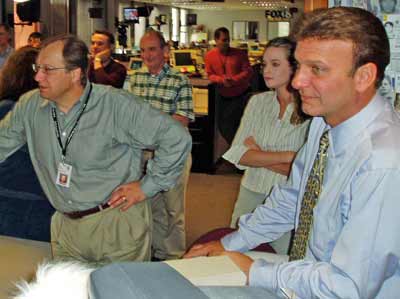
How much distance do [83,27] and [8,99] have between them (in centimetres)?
1318

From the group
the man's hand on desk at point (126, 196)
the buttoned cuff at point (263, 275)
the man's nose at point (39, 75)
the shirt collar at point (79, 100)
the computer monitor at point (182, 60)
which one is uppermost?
the computer monitor at point (182, 60)

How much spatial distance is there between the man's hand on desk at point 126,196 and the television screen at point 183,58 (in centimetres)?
779

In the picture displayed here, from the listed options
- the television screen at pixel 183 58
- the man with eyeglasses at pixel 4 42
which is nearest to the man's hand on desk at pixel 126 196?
the man with eyeglasses at pixel 4 42

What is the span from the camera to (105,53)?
19.9 feet

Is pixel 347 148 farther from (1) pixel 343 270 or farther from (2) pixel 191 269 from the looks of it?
(2) pixel 191 269

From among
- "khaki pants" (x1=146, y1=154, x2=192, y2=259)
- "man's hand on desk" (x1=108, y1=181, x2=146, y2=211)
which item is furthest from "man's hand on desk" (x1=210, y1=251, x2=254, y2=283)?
"khaki pants" (x1=146, y1=154, x2=192, y2=259)

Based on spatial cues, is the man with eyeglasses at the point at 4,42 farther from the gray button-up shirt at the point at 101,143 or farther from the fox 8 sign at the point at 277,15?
the fox 8 sign at the point at 277,15

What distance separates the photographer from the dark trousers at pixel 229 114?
21.9 ft

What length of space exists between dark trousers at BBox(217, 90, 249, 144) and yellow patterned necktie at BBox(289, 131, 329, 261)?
195 inches

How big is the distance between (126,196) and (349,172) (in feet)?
4.53

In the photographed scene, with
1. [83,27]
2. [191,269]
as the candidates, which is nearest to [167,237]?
[191,269]

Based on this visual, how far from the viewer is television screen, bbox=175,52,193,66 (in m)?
10.3

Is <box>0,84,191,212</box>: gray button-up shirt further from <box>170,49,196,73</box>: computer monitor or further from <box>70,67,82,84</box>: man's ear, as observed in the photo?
<box>170,49,196,73</box>: computer monitor

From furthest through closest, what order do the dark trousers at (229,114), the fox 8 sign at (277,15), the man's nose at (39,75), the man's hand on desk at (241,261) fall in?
1. the fox 8 sign at (277,15)
2. the dark trousers at (229,114)
3. the man's nose at (39,75)
4. the man's hand on desk at (241,261)
